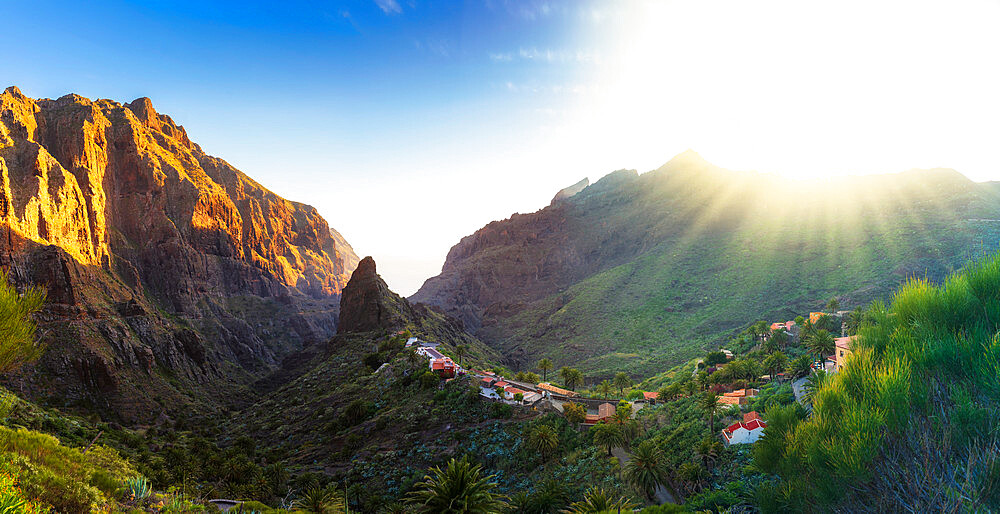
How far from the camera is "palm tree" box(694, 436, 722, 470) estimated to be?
28125mm

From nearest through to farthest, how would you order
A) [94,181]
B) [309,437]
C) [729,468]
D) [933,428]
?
1. [933,428]
2. [729,468]
3. [309,437]
4. [94,181]

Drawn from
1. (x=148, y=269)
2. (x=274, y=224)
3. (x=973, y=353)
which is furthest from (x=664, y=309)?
(x=274, y=224)

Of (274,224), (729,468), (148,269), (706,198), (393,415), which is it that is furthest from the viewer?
(274,224)

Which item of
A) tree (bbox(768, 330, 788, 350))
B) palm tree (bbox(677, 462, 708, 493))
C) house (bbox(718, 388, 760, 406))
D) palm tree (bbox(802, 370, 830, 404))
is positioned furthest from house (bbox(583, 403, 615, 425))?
tree (bbox(768, 330, 788, 350))

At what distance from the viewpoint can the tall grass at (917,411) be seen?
11.2 m

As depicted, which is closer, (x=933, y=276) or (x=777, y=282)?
(x=933, y=276)

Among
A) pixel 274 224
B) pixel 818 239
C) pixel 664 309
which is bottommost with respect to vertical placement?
pixel 664 309

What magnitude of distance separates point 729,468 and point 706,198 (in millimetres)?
145789

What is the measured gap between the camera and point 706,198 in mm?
153750

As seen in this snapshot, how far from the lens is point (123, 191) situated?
374ft

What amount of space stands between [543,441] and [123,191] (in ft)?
455

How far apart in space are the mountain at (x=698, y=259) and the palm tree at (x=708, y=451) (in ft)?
161

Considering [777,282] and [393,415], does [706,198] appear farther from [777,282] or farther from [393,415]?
[393,415]

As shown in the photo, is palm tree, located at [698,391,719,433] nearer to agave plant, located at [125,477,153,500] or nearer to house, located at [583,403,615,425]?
house, located at [583,403,615,425]
